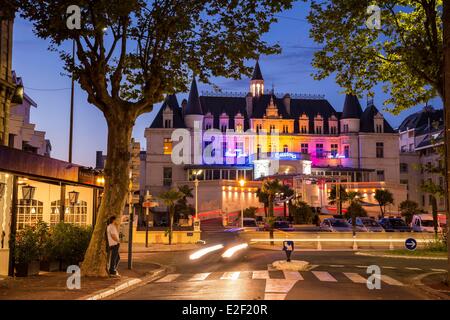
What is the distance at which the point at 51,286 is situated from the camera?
13.8 meters

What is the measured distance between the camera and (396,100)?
68.0ft

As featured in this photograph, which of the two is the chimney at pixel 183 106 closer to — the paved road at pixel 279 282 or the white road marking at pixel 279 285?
the paved road at pixel 279 282

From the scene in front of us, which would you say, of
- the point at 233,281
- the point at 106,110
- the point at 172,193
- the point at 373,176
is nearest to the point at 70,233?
the point at 106,110

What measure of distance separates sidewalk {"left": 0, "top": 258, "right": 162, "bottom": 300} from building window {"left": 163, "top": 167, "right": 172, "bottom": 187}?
64.9 m

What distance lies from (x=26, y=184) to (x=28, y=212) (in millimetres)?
3328

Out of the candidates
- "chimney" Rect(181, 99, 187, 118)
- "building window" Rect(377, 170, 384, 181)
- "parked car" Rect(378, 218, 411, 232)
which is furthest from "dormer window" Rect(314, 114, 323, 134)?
"parked car" Rect(378, 218, 411, 232)

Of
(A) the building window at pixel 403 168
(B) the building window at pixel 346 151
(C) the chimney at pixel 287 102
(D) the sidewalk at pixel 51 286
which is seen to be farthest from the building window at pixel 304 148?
(D) the sidewalk at pixel 51 286

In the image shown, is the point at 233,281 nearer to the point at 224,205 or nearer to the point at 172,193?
the point at 172,193

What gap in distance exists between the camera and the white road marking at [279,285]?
42.5 feet

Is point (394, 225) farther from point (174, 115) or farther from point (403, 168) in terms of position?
point (403, 168)

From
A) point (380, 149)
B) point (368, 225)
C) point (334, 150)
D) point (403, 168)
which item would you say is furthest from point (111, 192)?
point (403, 168)

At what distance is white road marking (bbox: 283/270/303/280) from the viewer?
15.7 metres
